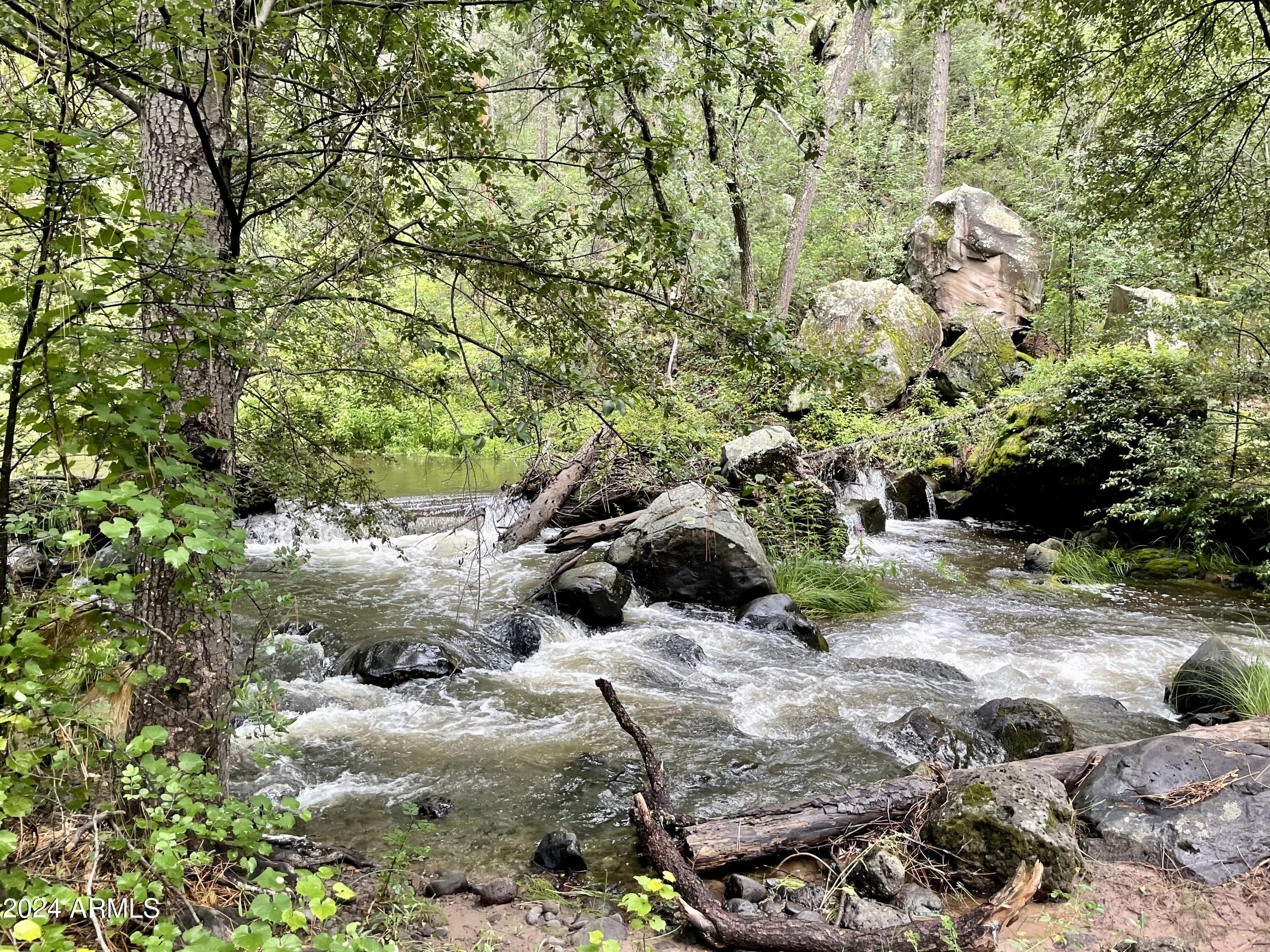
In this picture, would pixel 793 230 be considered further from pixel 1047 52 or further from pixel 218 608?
pixel 218 608

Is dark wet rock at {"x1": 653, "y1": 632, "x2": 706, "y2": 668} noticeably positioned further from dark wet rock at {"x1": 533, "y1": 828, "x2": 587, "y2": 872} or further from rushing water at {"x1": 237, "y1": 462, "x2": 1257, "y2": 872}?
dark wet rock at {"x1": 533, "y1": 828, "x2": 587, "y2": 872}

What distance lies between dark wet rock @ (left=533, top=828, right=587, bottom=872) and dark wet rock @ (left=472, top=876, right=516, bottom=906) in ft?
1.00

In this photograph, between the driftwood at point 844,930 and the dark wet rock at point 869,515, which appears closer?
the driftwood at point 844,930

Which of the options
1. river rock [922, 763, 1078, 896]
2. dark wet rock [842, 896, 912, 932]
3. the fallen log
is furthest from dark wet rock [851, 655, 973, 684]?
dark wet rock [842, 896, 912, 932]

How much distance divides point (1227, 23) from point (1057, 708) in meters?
6.66

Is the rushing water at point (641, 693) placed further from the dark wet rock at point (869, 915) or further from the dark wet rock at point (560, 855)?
the dark wet rock at point (869, 915)

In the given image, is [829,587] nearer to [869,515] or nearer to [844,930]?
[869,515]

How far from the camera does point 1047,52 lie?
23.2 ft

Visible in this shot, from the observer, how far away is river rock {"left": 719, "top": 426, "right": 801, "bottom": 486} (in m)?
9.66

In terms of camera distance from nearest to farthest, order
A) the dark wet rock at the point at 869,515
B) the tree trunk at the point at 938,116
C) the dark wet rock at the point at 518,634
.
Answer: the dark wet rock at the point at 518,634
the dark wet rock at the point at 869,515
the tree trunk at the point at 938,116

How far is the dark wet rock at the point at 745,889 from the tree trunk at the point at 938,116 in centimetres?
2163

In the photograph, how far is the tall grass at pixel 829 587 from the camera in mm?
8711

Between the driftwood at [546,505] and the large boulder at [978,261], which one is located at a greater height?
the large boulder at [978,261]

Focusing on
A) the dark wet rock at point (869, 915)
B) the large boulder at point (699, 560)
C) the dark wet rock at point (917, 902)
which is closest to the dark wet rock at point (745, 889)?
the dark wet rock at point (869, 915)
